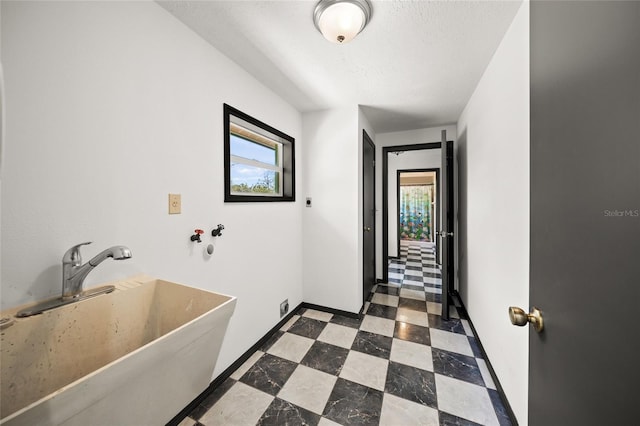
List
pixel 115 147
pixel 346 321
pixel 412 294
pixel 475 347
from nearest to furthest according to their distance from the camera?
pixel 115 147
pixel 475 347
pixel 346 321
pixel 412 294

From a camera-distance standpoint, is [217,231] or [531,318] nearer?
[531,318]

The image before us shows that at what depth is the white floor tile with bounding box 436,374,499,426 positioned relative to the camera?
133 centimetres

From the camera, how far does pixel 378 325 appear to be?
2.33 m

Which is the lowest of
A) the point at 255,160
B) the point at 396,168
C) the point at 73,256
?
the point at 73,256

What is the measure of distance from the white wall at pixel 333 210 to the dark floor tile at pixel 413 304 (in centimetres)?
65

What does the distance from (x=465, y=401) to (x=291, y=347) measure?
1280 mm

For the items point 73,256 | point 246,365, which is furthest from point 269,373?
point 73,256

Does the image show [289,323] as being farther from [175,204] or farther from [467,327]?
[467,327]

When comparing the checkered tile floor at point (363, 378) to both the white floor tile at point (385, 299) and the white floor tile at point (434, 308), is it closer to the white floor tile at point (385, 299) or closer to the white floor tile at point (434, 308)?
the white floor tile at point (434, 308)

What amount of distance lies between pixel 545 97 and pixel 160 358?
1.33m

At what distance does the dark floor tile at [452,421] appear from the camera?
128 cm

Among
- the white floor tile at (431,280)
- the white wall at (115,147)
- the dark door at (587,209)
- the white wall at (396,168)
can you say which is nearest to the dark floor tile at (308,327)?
the white wall at (115,147)

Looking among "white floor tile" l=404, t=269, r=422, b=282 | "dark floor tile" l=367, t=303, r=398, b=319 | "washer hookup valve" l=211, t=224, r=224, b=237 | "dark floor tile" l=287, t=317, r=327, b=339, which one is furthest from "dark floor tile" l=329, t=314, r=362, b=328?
"white floor tile" l=404, t=269, r=422, b=282

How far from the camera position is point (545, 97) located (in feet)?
1.96
